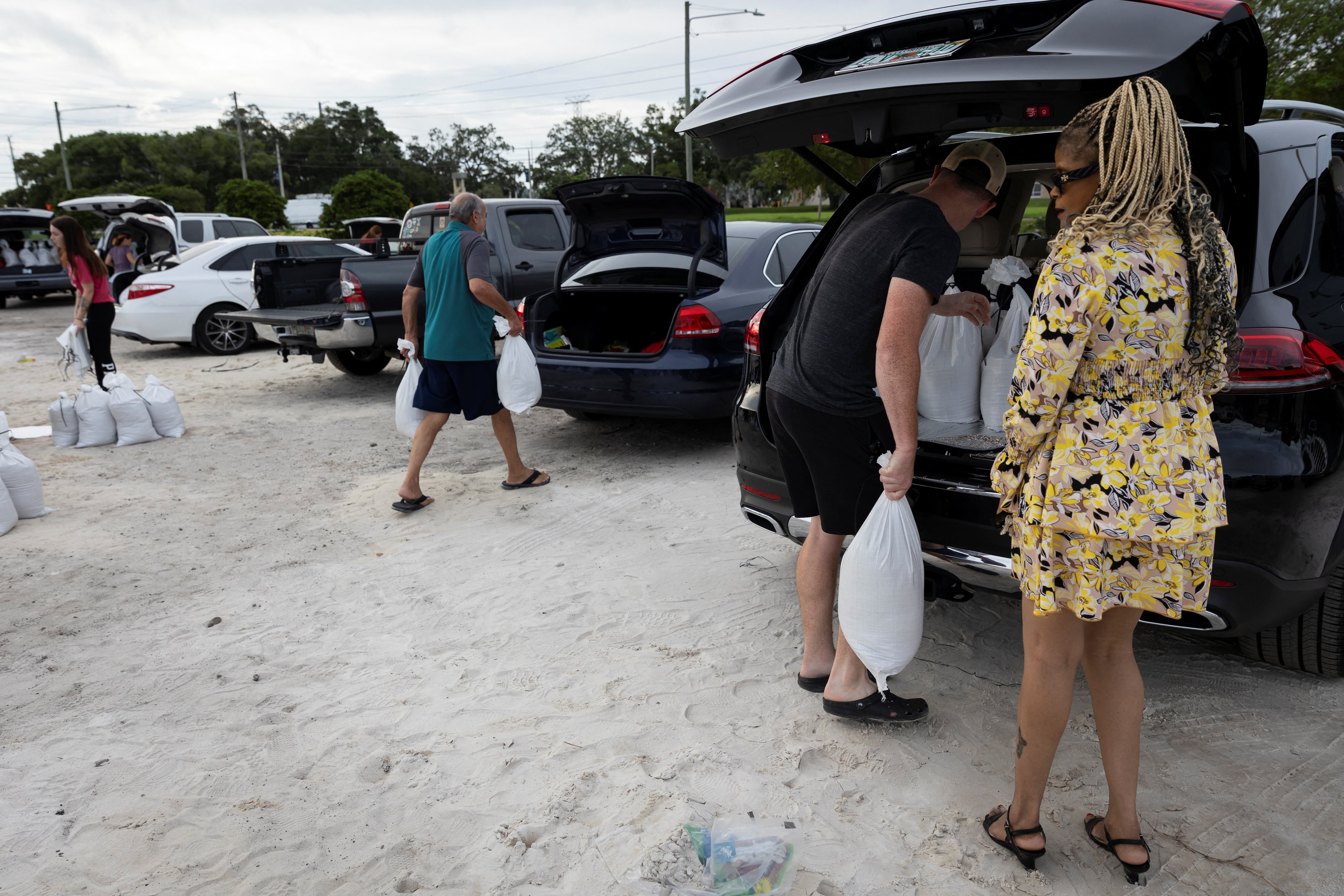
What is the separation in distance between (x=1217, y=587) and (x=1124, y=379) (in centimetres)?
90

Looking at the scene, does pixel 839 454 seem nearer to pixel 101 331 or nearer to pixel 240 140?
pixel 101 331

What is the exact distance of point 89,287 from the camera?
7.73m

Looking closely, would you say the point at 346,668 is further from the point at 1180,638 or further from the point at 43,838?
the point at 1180,638

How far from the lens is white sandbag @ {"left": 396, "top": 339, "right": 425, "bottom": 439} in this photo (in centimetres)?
543

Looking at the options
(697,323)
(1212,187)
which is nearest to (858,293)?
(1212,187)

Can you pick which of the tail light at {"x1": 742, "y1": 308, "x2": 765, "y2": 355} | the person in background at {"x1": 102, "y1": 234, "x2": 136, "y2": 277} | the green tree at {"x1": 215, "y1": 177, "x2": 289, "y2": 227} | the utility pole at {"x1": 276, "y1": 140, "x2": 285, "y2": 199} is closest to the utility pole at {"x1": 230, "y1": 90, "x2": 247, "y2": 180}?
the utility pole at {"x1": 276, "y1": 140, "x2": 285, "y2": 199}

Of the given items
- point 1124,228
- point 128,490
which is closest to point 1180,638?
point 1124,228

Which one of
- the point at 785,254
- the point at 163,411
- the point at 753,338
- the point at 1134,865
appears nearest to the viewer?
the point at 1134,865

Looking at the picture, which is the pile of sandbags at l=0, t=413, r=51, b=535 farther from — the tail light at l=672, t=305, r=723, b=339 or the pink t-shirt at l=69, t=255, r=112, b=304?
the tail light at l=672, t=305, r=723, b=339

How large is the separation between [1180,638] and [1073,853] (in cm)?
146

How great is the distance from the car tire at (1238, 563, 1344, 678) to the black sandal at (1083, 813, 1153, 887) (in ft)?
3.09

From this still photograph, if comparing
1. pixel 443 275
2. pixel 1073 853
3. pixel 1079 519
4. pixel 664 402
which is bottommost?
pixel 1073 853

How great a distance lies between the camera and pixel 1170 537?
192 centimetres

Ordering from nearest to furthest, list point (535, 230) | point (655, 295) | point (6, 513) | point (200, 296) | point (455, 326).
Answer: point (6, 513)
point (455, 326)
point (655, 295)
point (535, 230)
point (200, 296)
